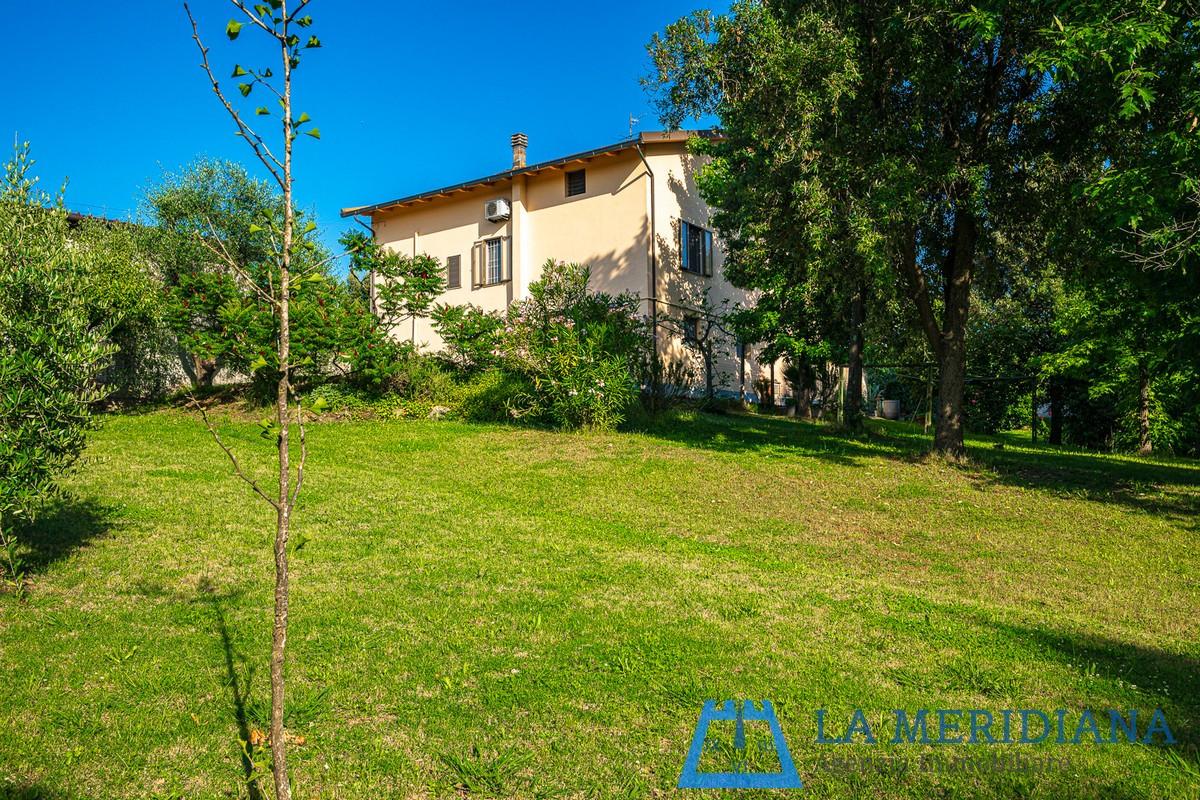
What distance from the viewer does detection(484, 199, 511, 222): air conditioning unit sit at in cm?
2394

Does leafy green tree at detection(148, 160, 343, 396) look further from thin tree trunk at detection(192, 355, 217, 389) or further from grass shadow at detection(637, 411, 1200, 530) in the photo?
grass shadow at detection(637, 411, 1200, 530)

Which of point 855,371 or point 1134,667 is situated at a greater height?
point 855,371

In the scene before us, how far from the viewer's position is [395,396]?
17.9 meters

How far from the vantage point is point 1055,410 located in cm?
1948

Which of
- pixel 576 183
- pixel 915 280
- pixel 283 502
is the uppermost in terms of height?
pixel 576 183

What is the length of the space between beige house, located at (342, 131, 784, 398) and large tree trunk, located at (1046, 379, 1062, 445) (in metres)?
7.95

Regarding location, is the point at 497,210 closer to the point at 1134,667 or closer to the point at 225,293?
the point at 225,293

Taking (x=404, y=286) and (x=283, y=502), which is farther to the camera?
(x=404, y=286)

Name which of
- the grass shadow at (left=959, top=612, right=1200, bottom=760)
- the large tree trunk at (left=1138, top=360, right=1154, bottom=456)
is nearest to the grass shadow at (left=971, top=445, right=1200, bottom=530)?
the large tree trunk at (left=1138, top=360, right=1154, bottom=456)

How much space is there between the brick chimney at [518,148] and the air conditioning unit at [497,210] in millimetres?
2504

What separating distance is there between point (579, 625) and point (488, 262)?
20.3 metres

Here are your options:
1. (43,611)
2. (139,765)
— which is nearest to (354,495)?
(43,611)

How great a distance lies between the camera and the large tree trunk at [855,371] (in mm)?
17125

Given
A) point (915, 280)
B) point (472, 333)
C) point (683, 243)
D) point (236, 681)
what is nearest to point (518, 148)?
point (683, 243)
